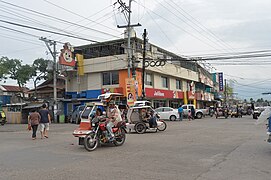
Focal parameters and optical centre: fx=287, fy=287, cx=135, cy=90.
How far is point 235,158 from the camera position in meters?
8.77

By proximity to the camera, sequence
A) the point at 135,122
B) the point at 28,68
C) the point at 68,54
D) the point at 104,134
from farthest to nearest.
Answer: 1. the point at 28,68
2. the point at 68,54
3. the point at 135,122
4. the point at 104,134

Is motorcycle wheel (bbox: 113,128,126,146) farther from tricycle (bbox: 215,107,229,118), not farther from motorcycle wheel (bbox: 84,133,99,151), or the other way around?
tricycle (bbox: 215,107,229,118)

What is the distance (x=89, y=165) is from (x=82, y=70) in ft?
95.3

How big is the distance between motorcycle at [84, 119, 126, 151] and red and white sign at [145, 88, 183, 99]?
893 inches

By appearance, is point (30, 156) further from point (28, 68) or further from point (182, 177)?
point (28, 68)

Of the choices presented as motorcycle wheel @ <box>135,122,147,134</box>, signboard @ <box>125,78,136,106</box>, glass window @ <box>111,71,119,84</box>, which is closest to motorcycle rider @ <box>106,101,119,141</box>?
motorcycle wheel @ <box>135,122,147,134</box>

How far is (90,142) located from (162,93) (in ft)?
93.7

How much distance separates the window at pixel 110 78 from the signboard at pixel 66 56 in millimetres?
4446

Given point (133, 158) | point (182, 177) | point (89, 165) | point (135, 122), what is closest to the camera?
point (182, 177)

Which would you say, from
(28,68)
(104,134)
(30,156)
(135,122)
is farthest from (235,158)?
(28,68)

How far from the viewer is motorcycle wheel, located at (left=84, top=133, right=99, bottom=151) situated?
35.7ft

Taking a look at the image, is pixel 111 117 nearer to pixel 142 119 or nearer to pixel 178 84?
pixel 142 119

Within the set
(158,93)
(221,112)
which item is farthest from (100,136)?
(221,112)

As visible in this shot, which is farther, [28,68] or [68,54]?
[28,68]
